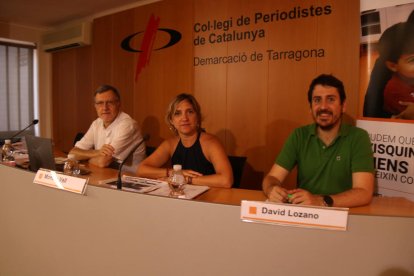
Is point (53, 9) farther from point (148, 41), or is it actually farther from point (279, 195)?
point (279, 195)

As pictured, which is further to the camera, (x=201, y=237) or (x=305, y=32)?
(x=305, y=32)

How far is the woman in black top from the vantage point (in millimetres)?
1941

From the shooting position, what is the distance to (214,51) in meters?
3.39

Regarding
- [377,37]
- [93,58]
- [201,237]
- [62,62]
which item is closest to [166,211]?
[201,237]

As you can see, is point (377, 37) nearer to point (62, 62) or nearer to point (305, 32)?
point (305, 32)

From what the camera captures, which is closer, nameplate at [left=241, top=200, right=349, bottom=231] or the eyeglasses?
nameplate at [left=241, top=200, right=349, bottom=231]

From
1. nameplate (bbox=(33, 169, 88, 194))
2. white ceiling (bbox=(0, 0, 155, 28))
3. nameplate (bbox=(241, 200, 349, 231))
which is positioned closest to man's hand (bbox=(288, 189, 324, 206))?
nameplate (bbox=(241, 200, 349, 231))

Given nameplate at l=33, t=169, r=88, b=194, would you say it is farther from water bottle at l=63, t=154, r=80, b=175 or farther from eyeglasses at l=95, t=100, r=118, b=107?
eyeglasses at l=95, t=100, r=118, b=107

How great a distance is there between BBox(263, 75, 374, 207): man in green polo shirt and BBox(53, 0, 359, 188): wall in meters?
1.02

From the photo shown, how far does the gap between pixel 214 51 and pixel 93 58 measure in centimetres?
232

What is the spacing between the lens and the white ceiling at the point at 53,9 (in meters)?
4.15

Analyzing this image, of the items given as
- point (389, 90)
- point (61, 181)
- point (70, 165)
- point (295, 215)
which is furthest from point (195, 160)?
point (389, 90)

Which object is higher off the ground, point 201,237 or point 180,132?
point 180,132

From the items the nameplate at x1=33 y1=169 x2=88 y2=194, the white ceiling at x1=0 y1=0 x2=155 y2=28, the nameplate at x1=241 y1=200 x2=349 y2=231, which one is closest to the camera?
the nameplate at x1=241 y1=200 x2=349 y2=231
